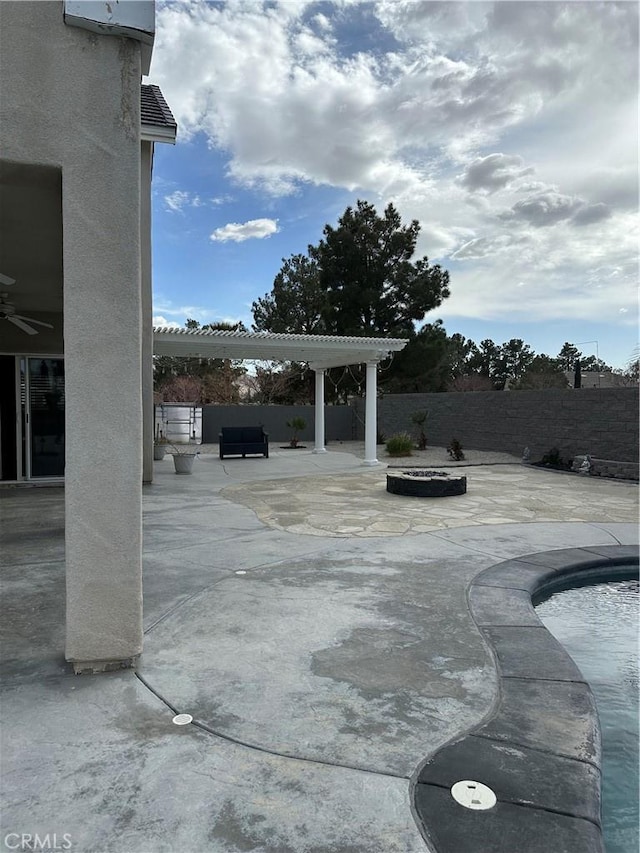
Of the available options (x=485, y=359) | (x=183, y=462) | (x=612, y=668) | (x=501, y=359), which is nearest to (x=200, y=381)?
(x=183, y=462)

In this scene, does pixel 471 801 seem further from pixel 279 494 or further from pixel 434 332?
pixel 434 332

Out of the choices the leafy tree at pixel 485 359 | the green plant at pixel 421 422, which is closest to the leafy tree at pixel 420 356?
the green plant at pixel 421 422

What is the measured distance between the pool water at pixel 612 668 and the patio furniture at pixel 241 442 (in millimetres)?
11836

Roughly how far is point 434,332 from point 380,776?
909 inches

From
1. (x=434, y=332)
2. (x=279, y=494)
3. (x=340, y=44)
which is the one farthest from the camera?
(x=434, y=332)

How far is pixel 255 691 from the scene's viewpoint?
2791mm

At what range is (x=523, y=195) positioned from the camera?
14117 mm

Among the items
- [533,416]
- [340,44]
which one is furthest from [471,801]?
[533,416]

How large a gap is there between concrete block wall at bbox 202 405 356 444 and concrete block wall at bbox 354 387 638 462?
288cm

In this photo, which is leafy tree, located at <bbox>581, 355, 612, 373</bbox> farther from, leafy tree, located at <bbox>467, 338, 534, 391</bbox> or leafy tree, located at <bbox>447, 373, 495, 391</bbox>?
leafy tree, located at <bbox>447, 373, 495, 391</bbox>

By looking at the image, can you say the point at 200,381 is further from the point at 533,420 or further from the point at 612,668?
the point at 612,668

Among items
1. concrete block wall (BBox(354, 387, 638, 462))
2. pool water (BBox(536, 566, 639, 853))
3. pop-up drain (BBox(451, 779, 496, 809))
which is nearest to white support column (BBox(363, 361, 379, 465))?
concrete block wall (BBox(354, 387, 638, 462))

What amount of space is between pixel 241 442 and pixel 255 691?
13.5 meters

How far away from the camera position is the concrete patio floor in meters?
1.89
